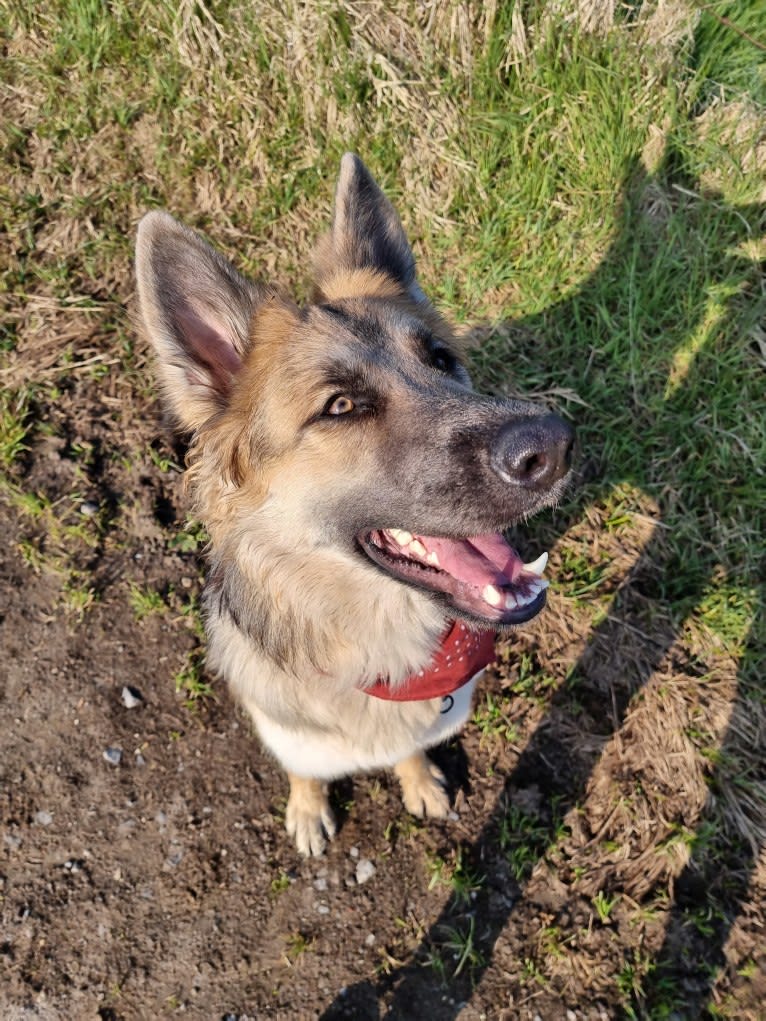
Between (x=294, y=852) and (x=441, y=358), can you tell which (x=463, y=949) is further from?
(x=441, y=358)

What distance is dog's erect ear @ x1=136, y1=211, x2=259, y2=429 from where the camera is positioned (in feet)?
7.40

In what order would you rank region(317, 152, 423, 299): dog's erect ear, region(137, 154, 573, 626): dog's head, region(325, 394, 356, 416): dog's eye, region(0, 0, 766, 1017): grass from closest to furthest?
1. region(137, 154, 573, 626): dog's head
2. region(325, 394, 356, 416): dog's eye
3. region(317, 152, 423, 299): dog's erect ear
4. region(0, 0, 766, 1017): grass

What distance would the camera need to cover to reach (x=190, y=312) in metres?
2.48

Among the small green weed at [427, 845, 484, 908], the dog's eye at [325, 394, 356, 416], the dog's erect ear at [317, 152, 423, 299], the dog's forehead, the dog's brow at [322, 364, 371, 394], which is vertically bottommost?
the small green weed at [427, 845, 484, 908]

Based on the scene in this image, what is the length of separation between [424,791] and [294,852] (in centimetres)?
74

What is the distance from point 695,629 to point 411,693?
201 centimetres

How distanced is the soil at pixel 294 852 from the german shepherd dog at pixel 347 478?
Answer: 3.16 ft

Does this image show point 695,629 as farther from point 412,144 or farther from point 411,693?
point 412,144

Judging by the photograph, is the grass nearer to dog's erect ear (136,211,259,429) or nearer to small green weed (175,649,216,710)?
small green weed (175,649,216,710)

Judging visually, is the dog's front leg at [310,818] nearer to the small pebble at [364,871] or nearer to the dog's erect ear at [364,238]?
the small pebble at [364,871]

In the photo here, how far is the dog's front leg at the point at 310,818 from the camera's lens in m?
3.47

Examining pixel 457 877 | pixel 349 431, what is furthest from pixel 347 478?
pixel 457 877

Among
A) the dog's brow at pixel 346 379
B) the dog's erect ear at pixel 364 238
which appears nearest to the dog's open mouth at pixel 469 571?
the dog's brow at pixel 346 379

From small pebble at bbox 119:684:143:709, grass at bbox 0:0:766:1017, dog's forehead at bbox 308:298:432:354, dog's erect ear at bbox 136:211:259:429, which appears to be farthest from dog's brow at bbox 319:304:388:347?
small pebble at bbox 119:684:143:709
